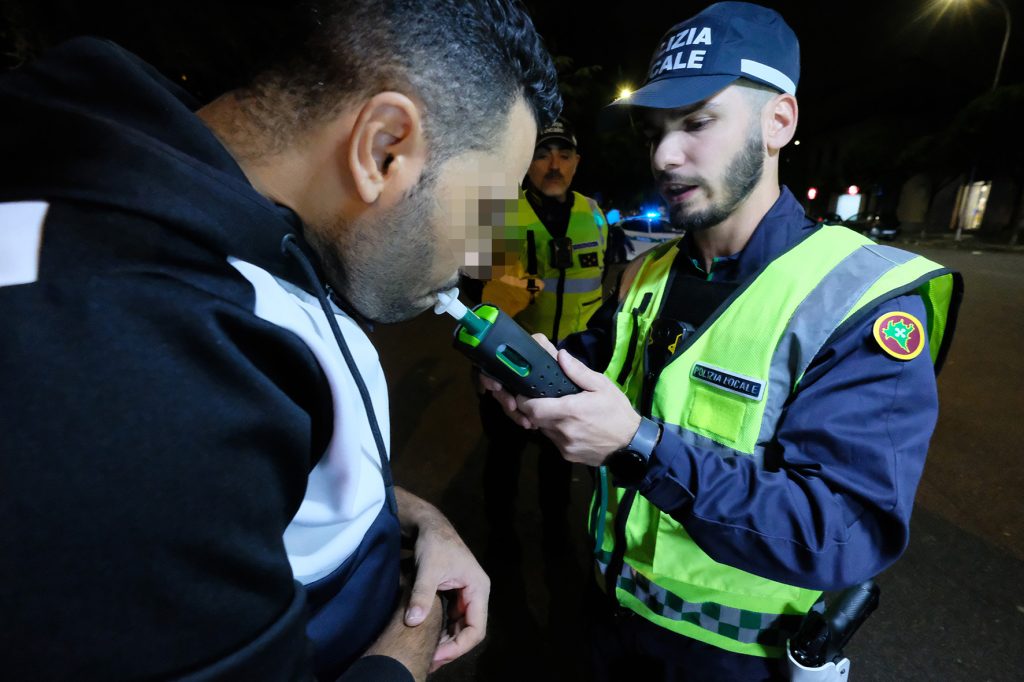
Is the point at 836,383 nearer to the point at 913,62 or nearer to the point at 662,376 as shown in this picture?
the point at 662,376

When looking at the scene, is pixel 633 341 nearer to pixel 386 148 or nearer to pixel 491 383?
pixel 491 383

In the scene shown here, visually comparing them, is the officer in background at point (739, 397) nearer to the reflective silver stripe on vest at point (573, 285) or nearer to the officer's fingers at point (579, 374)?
Result: the officer's fingers at point (579, 374)

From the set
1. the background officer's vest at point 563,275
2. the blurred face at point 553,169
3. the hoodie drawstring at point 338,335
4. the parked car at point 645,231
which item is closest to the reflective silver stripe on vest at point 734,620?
the hoodie drawstring at point 338,335

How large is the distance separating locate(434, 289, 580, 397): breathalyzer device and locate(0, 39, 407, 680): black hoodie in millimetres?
482

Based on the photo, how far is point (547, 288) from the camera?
3.31 meters

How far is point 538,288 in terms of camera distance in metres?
3.25

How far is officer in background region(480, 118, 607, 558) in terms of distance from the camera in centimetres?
297

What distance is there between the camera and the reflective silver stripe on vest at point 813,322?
44.3 inches

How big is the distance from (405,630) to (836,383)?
1.00 meters

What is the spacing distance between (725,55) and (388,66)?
1137 millimetres

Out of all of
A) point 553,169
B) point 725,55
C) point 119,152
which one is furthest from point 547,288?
point 119,152

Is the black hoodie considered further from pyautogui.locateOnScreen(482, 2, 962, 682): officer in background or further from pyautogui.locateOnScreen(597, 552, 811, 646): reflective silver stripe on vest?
pyautogui.locateOnScreen(597, 552, 811, 646): reflective silver stripe on vest

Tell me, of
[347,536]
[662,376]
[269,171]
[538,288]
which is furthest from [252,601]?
[538,288]

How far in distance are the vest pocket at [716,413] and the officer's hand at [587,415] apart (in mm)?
210
